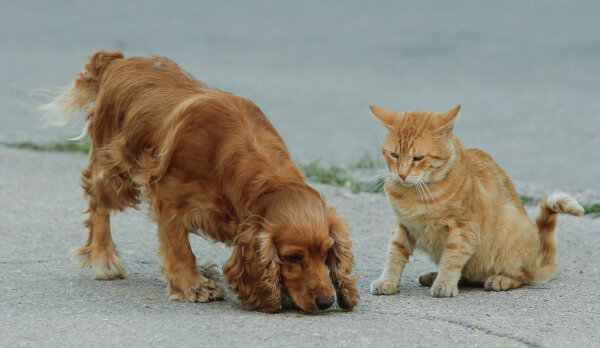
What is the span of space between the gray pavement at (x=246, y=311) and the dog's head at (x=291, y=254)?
0.48ft

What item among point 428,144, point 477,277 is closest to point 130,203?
point 428,144

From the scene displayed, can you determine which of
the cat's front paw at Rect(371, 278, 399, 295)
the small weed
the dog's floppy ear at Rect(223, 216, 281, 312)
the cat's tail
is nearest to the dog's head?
the dog's floppy ear at Rect(223, 216, 281, 312)

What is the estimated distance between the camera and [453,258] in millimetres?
5688

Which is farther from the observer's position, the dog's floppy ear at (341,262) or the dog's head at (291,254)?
the dog's floppy ear at (341,262)

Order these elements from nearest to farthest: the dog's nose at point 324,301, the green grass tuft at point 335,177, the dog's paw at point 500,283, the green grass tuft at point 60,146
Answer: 1. the dog's nose at point 324,301
2. the dog's paw at point 500,283
3. the green grass tuft at point 335,177
4. the green grass tuft at point 60,146

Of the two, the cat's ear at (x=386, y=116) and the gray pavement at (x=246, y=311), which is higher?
the cat's ear at (x=386, y=116)

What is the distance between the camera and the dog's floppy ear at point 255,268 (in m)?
4.73

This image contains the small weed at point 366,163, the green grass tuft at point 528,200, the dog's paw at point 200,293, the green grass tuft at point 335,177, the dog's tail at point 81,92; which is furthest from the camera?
the small weed at point 366,163

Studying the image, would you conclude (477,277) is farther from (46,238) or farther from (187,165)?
(46,238)

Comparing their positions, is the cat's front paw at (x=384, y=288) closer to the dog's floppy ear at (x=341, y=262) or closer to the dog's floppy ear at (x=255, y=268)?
the dog's floppy ear at (x=341, y=262)

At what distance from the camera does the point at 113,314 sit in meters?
4.95

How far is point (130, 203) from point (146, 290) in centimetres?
67

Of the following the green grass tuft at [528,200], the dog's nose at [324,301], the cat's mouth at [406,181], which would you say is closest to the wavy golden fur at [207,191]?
the dog's nose at [324,301]

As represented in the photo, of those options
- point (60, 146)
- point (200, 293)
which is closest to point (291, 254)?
point (200, 293)
